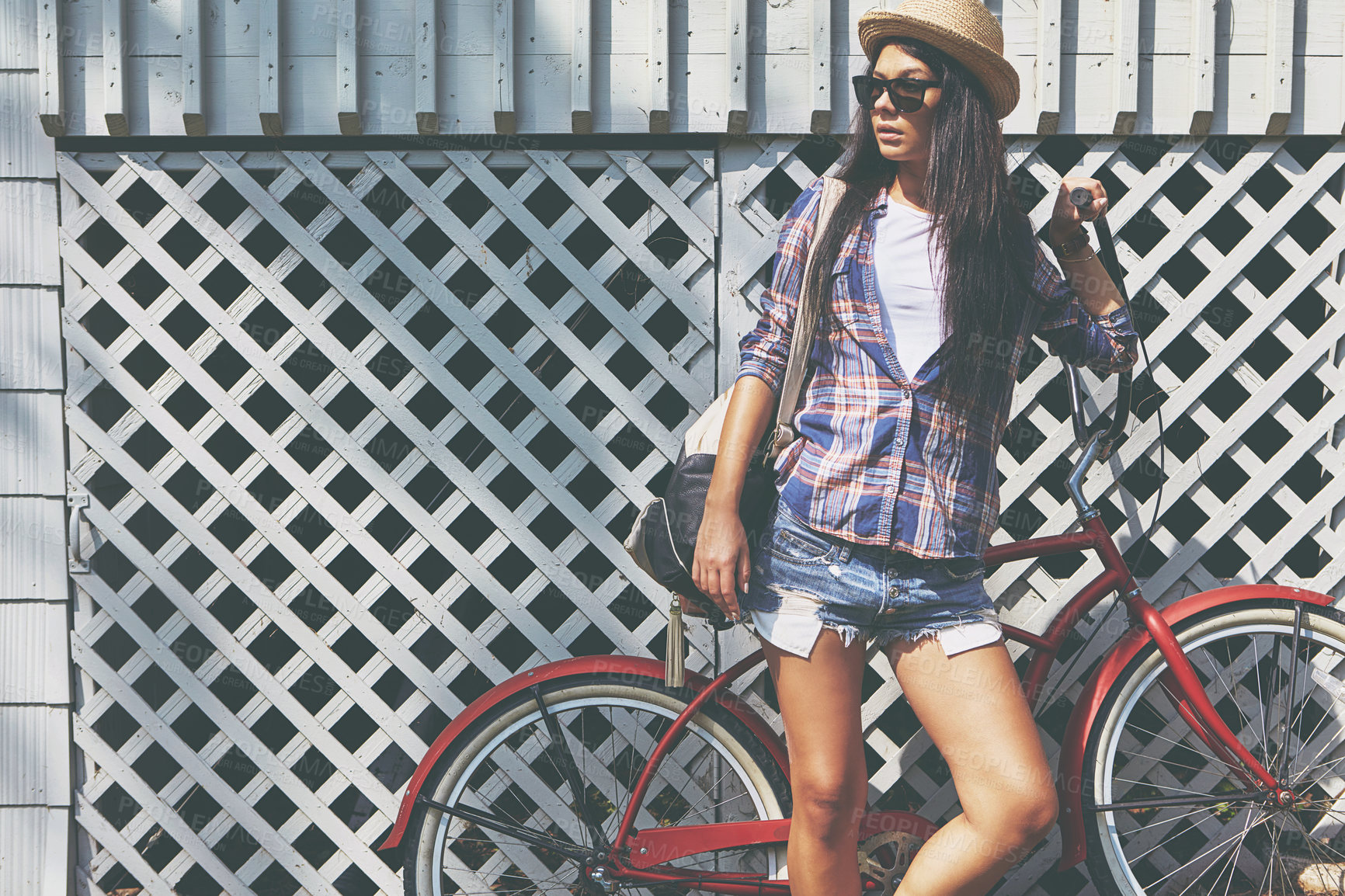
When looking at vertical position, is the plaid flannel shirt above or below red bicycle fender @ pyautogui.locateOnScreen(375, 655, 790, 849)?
above

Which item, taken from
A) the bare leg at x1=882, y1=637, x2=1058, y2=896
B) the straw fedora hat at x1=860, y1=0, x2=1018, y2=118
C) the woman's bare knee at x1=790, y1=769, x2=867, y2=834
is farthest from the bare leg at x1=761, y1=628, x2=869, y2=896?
the straw fedora hat at x1=860, y1=0, x2=1018, y2=118

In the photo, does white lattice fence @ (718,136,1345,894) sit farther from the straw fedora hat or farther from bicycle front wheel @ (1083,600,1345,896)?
the straw fedora hat

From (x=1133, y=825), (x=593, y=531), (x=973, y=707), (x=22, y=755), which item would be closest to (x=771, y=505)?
(x=973, y=707)

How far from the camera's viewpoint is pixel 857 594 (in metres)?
1.61

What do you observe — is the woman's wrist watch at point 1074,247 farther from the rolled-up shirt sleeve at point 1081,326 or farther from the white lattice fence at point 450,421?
the white lattice fence at point 450,421

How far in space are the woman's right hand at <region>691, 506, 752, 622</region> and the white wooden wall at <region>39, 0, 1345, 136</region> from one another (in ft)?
3.69

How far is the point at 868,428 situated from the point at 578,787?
3.35 feet

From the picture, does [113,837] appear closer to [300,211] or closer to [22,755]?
[22,755]

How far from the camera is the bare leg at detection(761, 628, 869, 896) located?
5.41 feet

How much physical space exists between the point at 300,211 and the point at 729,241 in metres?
1.34

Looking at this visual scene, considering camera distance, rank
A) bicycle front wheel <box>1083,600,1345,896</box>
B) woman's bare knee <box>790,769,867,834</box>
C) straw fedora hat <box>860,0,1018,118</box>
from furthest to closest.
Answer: bicycle front wheel <box>1083,600,1345,896</box>, woman's bare knee <box>790,769,867,834</box>, straw fedora hat <box>860,0,1018,118</box>

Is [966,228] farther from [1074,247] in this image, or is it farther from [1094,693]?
[1094,693]

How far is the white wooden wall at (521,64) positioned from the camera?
2279mm

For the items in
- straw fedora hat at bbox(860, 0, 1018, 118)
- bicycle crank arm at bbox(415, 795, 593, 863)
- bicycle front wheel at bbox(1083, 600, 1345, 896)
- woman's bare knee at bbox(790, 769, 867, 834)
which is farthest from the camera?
bicycle front wheel at bbox(1083, 600, 1345, 896)
